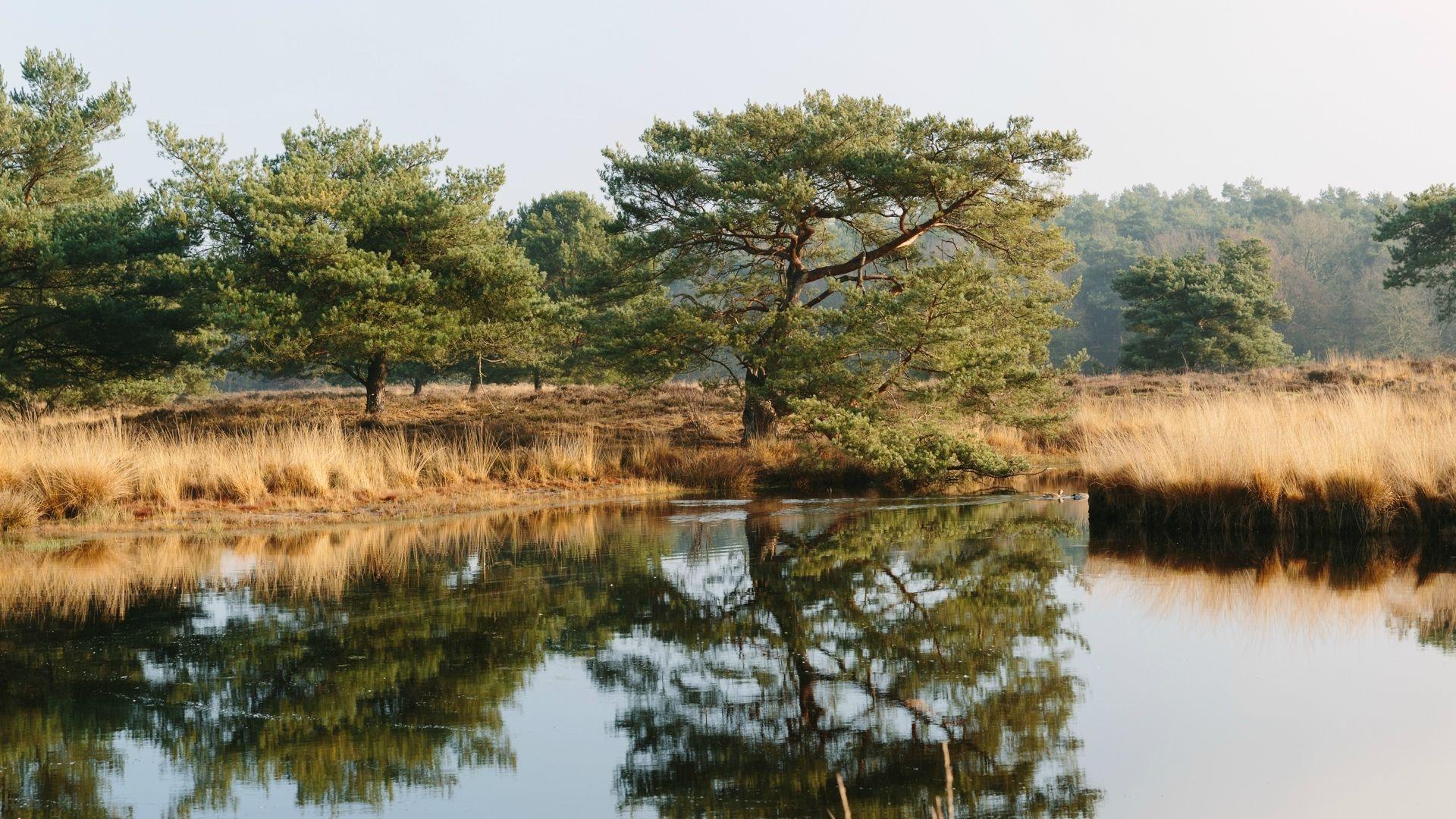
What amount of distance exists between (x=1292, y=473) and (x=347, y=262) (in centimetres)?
1520

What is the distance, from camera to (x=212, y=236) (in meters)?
22.2

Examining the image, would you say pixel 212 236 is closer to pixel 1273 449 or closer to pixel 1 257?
pixel 1 257

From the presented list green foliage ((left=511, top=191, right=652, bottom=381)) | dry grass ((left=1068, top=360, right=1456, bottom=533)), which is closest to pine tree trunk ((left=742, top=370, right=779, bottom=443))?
green foliage ((left=511, top=191, right=652, bottom=381))

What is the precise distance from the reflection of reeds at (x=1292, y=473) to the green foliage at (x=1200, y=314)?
31623 mm

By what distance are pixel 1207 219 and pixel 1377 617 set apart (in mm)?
107542

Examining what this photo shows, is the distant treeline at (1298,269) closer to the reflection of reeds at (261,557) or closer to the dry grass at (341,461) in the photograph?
the dry grass at (341,461)

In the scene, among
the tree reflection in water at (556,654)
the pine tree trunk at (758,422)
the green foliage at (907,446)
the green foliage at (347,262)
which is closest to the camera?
the tree reflection in water at (556,654)

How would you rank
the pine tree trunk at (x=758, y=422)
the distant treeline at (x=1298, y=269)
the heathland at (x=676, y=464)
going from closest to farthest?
the heathland at (x=676, y=464)
the pine tree trunk at (x=758, y=422)
the distant treeline at (x=1298, y=269)

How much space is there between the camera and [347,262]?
20281 millimetres

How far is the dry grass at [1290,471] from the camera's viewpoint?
36.2ft

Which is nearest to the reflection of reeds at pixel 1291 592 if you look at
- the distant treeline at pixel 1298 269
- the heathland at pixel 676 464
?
the heathland at pixel 676 464

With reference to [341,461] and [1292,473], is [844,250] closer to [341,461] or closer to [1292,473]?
[341,461]

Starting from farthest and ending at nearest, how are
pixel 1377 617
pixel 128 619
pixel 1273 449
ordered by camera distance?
pixel 1273 449 → pixel 128 619 → pixel 1377 617

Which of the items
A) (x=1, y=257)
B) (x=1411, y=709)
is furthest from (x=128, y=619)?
(x=1, y=257)
